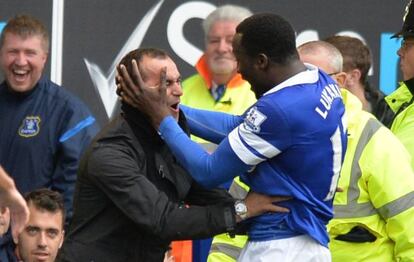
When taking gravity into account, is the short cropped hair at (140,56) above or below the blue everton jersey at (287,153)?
above

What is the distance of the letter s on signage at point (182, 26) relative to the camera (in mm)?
8938

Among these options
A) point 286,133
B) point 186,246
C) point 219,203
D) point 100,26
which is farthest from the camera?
point 100,26

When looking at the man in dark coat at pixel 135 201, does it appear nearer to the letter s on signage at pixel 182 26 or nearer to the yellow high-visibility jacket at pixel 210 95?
the yellow high-visibility jacket at pixel 210 95

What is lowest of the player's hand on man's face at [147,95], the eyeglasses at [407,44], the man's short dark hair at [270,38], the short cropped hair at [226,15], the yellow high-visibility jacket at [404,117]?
the yellow high-visibility jacket at [404,117]

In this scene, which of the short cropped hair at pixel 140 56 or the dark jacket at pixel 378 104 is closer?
the short cropped hair at pixel 140 56

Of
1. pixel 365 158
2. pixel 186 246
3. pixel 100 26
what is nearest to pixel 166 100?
pixel 365 158

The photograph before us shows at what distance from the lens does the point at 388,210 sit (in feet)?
22.5

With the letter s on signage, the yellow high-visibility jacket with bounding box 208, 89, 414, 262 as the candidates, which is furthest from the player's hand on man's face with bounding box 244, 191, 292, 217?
the letter s on signage

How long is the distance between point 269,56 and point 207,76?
2.72 metres

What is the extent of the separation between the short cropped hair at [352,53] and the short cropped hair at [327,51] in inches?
28.3

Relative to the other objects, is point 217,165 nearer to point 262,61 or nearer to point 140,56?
point 262,61

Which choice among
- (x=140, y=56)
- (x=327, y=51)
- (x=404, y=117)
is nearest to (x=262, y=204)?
(x=140, y=56)

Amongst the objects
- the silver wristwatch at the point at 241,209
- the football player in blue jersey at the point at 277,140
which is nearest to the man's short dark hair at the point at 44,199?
the football player in blue jersey at the point at 277,140

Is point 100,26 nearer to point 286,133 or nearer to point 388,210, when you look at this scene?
point 388,210
